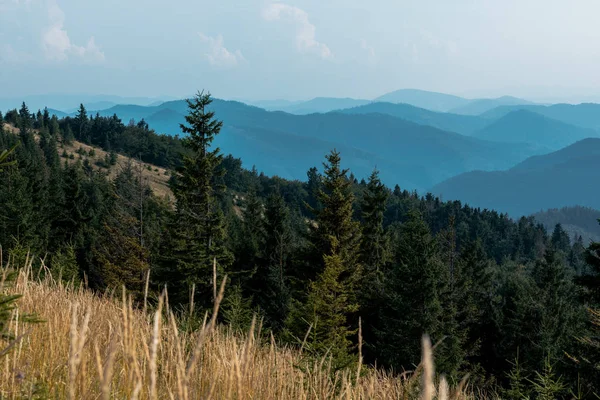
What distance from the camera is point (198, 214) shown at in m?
28.0

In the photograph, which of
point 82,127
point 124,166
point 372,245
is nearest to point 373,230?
point 372,245

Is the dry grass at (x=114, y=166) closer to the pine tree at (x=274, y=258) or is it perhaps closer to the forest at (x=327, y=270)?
the forest at (x=327, y=270)

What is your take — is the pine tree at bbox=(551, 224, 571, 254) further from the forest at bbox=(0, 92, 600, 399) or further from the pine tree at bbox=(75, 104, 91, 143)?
the pine tree at bbox=(75, 104, 91, 143)

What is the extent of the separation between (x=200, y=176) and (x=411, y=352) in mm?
16527

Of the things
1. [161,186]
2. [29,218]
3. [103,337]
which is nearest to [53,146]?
[161,186]

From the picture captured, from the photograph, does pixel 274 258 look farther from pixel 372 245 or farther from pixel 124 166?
pixel 124 166

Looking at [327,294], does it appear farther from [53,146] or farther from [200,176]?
[53,146]

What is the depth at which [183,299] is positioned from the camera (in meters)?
27.9

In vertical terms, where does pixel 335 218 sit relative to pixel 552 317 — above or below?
above

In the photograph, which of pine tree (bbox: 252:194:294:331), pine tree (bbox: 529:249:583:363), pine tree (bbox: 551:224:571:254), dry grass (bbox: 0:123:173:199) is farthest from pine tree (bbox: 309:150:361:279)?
pine tree (bbox: 551:224:571:254)

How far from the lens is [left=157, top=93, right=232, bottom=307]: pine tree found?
27.4 meters

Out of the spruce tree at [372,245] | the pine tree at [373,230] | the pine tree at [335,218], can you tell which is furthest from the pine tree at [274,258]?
the pine tree at [335,218]

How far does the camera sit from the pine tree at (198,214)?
89.9 ft

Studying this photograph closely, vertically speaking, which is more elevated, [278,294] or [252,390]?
[252,390]
